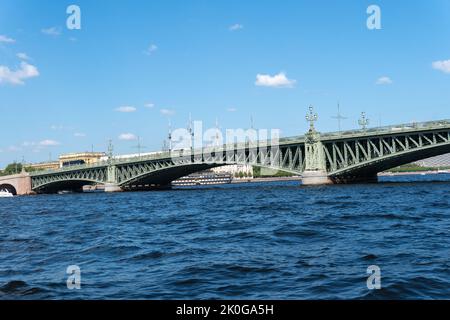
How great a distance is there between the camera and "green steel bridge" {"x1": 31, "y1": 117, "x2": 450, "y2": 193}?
63.0 metres

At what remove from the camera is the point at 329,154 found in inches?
2913

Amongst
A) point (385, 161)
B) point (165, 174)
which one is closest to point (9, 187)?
point (165, 174)

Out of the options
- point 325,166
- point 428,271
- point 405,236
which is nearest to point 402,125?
point 325,166

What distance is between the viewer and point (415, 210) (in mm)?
27234

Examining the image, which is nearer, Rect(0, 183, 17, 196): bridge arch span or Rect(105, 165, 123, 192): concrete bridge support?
Rect(105, 165, 123, 192): concrete bridge support

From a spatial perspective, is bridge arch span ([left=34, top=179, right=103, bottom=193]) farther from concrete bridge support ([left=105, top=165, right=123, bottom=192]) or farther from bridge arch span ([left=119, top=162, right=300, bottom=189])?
bridge arch span ([left=119, top=162, right=300, bottom=189])

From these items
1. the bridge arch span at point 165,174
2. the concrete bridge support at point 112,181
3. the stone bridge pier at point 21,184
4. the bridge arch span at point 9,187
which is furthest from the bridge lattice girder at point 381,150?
the bridge arch span at point 9,187

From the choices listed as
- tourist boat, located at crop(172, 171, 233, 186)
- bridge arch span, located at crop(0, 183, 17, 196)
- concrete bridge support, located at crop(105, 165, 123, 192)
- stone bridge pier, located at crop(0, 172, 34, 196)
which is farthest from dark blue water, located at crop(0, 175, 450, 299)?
tourist boat, located at crop(172, 171, 233, 186)

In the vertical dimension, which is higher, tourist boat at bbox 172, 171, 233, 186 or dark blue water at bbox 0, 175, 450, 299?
dark blue water at bbox 0, 175, 450, 299

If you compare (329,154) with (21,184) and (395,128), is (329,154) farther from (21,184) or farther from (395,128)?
(21,184)

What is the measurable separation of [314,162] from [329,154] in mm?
3200

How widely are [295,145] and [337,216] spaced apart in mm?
50489

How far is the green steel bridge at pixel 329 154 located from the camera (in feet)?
207
